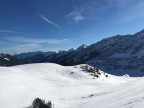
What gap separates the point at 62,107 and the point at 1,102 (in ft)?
22.7

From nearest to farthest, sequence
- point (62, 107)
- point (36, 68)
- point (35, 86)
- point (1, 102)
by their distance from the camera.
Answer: point (62, 107), point (1, 102), point (35, 86), point (36, 68)

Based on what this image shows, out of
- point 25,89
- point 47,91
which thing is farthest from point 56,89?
point 25,89

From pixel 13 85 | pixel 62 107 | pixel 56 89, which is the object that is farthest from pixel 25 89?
pixel 62 107

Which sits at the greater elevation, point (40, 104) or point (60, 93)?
point (60, 93)

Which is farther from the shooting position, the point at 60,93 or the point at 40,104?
the point at 60,93

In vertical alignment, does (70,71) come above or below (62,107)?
above

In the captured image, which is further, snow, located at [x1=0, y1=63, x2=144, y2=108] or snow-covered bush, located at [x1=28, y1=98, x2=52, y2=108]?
snow-covered bush, located at [x1=28, y1=98, x2=52, y2=108]

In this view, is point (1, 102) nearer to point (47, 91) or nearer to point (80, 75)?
point (47, 91)

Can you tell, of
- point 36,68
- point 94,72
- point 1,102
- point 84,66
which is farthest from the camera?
point 84,66

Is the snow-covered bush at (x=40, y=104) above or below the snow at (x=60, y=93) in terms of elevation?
below

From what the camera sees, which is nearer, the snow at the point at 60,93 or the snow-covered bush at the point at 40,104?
the snow at the point at 60,93

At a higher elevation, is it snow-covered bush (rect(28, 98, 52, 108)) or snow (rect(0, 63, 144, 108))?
snow (rect(0, 63, 144, 108))

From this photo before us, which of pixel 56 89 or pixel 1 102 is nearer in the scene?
pixel 1 102

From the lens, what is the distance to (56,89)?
38.5m
